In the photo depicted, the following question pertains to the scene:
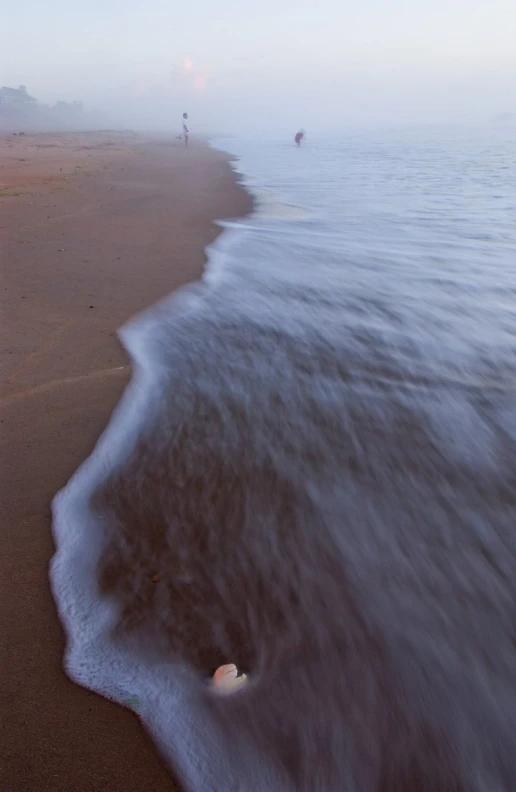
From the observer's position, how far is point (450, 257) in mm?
7668

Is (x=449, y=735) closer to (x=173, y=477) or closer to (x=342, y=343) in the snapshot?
(x=173, y=477)

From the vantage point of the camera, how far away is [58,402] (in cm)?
360

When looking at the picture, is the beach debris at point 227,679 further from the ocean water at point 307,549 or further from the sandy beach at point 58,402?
the sandy beach at point 58,402

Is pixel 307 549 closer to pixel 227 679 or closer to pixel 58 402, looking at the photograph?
pixel 227 679

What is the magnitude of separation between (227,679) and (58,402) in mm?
2311

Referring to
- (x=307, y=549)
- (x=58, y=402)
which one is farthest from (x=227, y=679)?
(x=58, y=402)

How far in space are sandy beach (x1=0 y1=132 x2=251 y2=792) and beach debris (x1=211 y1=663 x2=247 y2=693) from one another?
0.29m

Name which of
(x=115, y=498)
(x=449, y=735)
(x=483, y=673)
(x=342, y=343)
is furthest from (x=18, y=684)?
(x=342, y=343)

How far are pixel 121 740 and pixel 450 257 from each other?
24.4 feet

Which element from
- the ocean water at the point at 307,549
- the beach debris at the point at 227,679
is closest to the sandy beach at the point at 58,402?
the ocean water at the point at 307,549

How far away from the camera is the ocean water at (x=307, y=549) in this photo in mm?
1804

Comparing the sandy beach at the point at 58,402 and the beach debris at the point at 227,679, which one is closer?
the sandy beach at the point at 58,402

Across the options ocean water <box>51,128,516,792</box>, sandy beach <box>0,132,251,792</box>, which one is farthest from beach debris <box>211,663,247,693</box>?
sandy beach <box>0,132,251,792</box>

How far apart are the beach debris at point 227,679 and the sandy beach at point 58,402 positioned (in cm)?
29
